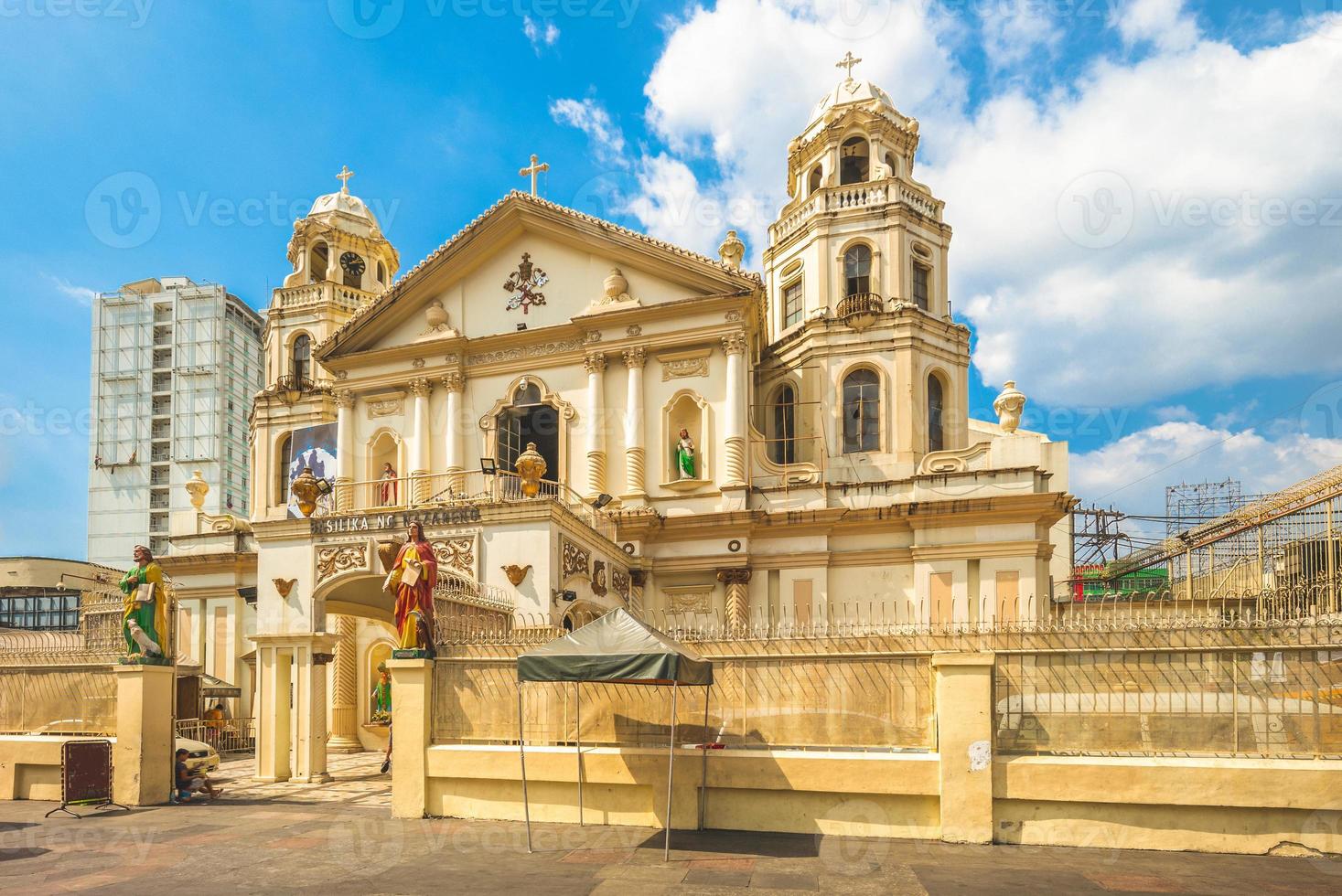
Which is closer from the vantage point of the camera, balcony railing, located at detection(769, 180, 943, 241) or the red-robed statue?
the red-robed statue

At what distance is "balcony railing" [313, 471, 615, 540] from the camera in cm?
2161

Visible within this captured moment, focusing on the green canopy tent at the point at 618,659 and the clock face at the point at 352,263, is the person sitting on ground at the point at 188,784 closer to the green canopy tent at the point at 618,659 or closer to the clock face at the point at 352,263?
the green canopy tent at the point at 618,659

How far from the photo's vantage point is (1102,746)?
11664mm

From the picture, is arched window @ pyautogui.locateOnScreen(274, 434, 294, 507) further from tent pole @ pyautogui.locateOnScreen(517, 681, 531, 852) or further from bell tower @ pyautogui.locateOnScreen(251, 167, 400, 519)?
tent pole @ pyautogui.locateOnScreen(517, 681, 531, 852)

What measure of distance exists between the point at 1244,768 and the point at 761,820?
5.44 metres

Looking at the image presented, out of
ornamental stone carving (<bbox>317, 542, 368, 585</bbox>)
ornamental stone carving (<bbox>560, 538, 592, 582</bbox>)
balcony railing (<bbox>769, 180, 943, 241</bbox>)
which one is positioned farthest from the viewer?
balcony railing (<bbox>769, 180, 943, 241</bbox>)

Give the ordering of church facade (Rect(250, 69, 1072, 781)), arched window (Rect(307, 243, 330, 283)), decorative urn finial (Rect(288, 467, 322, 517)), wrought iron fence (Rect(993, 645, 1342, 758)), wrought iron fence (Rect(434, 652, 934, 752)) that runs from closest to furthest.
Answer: wrought iron fence (Rect(993, 645, 1342, 758)) < wrought iron fence (Rect(434, 652, 934, 752)) < decorative urn finial (Rect(288, 467, 322, 517)) < church facade (Rect(250, 69, 1072, 781)) < arched window (Rect(307, 243, 330, 283))

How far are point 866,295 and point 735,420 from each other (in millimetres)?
6063

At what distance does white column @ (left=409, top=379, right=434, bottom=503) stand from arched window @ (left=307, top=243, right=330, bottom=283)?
11.0 m

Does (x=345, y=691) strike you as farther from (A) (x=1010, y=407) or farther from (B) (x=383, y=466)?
(A) (x=1010, y=407)

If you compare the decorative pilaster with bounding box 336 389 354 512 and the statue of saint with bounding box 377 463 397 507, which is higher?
the decorative pilaster with bounding box 336 389 354 512

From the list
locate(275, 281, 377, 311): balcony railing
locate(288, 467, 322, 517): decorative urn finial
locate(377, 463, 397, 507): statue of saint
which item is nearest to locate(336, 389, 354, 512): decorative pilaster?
locate(377, 463, 397, 507): statue of saint

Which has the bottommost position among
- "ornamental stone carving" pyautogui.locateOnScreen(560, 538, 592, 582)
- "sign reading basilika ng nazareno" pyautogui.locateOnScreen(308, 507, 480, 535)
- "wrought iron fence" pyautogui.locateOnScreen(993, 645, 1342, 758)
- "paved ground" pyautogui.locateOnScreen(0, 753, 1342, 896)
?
"paved ground" pyautogui.locateOnScreen(0, 753, 1342, 896)

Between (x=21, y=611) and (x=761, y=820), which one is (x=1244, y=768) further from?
(x=21, y=611)
